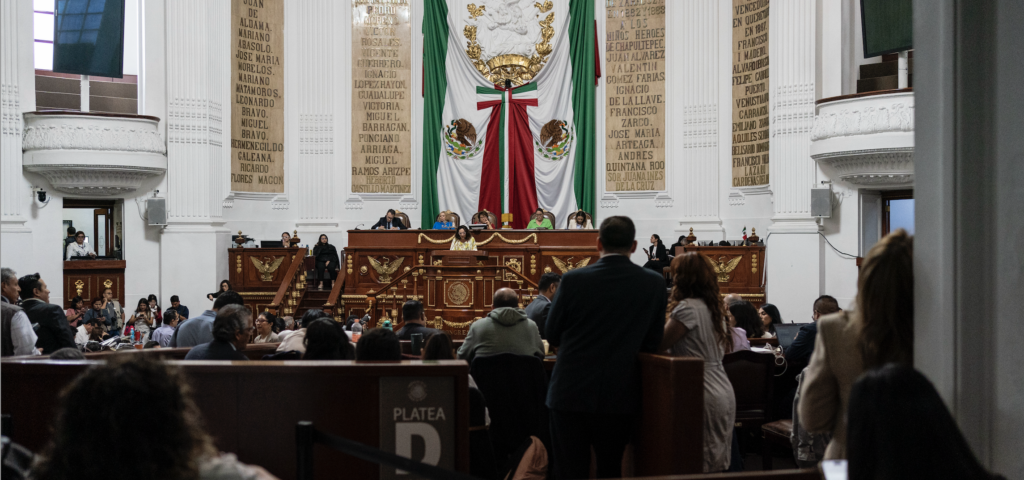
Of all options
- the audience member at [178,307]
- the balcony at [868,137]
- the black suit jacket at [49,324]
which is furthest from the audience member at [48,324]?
the balcony at [868,137]

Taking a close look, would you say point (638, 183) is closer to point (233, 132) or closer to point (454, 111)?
point (454, 111)

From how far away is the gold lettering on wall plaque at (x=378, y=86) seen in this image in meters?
17.3

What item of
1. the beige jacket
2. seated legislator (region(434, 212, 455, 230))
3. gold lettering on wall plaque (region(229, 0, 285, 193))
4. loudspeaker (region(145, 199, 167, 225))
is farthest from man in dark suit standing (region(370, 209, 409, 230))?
the beige jacket

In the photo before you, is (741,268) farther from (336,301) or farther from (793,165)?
(336,301)

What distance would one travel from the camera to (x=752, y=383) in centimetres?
564

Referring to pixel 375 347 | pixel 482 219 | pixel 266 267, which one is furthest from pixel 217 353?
pixel 266 267

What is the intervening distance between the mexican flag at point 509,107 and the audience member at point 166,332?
7.58m

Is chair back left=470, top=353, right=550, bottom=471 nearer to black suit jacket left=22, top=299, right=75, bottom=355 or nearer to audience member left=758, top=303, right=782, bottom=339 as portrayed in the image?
black suit jacket left=22, top=299, right=75, bottom=355

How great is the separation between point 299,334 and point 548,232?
29.9 ft

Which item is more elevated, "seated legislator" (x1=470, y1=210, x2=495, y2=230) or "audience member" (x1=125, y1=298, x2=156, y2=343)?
"seated legislator" (x1=470, y1=210, x2=495, y2=230)

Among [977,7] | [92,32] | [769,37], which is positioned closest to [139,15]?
[92,32]

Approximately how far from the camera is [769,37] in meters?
14.5

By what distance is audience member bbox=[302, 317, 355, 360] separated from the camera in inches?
177

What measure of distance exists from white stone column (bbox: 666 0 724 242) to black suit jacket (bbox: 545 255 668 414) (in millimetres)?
12996
